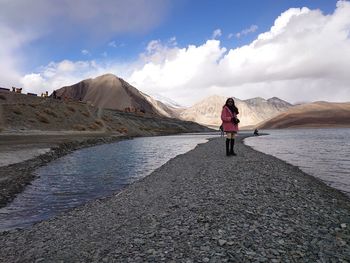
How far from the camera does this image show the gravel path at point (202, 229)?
7562 millimetres

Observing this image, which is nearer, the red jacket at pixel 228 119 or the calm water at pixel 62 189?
the calm water at pixel 62 189

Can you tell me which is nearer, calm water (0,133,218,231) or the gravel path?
the gravel path

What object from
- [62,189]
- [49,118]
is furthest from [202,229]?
[49,118]

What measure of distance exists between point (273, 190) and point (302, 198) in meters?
1.28

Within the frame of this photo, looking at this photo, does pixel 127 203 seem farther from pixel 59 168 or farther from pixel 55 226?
pixel 59 168

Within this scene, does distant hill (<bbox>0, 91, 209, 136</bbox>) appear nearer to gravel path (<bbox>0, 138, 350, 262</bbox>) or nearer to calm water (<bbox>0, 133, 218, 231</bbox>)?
calm water (<bbox>0, 133, 218, 231</bbox>)

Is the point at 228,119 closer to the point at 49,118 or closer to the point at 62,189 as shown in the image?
the point at 62,189

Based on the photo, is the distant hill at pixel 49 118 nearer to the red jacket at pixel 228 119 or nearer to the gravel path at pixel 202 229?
the red jacket at pixel 228 119

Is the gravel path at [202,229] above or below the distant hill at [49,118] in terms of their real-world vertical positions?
below

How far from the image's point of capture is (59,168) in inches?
1141

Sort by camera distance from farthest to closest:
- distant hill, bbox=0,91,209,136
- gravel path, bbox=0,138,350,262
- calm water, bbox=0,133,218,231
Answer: distant hill, bbox=0,91,209,136 < calm water, bbox=0,133,218,231 < gravel path, bbox=0,138,350,262

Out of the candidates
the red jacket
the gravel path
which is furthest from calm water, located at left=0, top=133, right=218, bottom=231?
the red jacket

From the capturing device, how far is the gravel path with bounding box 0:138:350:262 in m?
7.56

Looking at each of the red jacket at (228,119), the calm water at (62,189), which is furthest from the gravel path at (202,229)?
the red jacket at (228,119)
